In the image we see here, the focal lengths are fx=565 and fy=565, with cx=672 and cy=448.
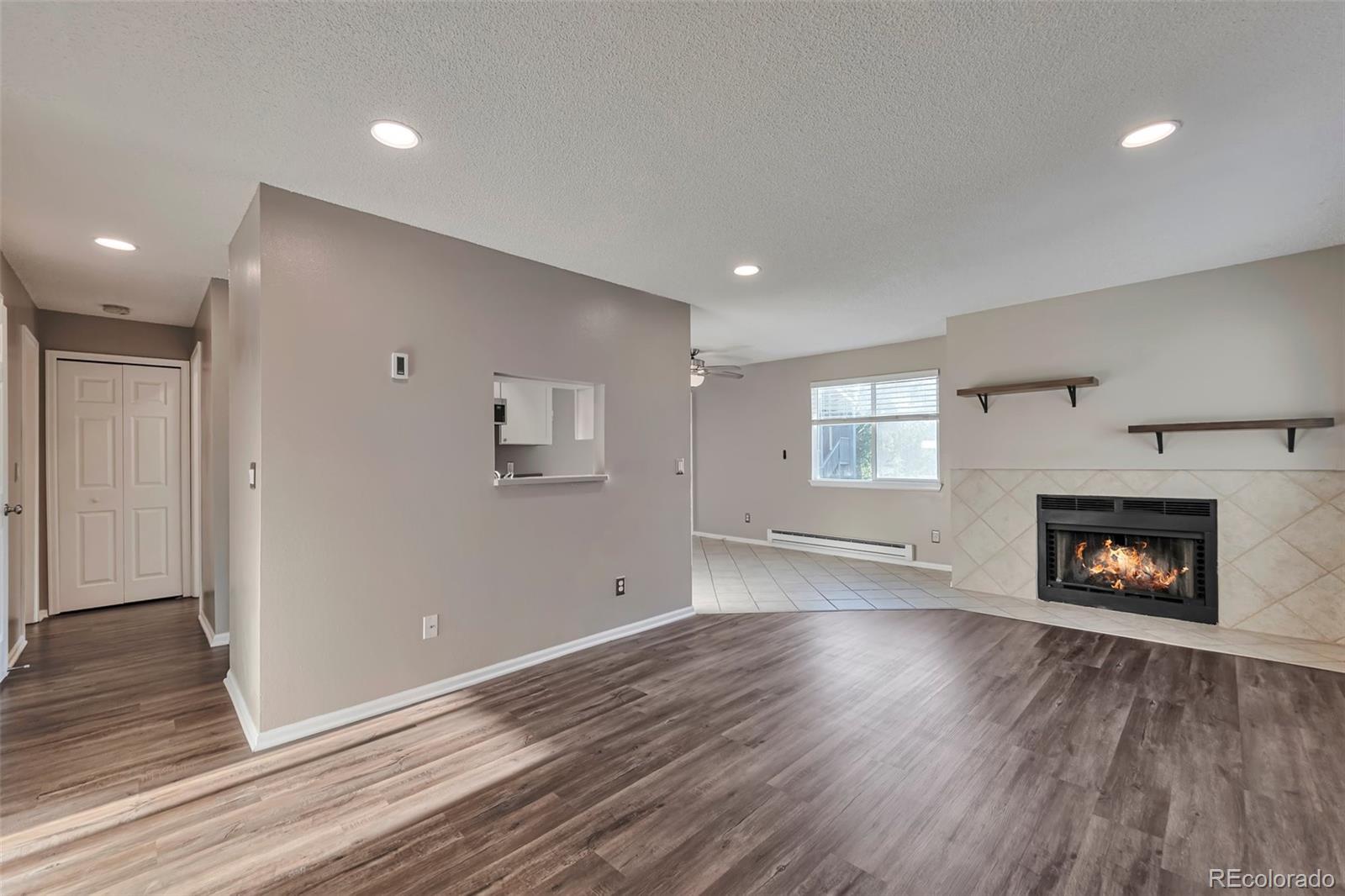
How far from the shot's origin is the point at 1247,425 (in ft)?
12.3

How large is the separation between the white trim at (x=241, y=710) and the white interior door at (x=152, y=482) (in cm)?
251

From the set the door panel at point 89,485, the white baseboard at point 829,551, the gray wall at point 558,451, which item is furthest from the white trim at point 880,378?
the door panel at point 89,485

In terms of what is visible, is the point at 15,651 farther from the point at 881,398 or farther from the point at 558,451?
the point at 881,398

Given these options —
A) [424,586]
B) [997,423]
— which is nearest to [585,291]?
[424,586]

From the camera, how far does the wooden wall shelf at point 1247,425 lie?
3533mm

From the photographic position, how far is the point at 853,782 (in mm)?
2143

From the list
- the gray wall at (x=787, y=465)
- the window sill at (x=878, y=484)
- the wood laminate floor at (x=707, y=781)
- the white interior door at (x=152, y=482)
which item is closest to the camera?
the wood laminate floor at (x=707, y=781)

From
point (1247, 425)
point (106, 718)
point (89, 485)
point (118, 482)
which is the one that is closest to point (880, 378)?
point (1247, 425)

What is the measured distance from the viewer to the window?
6051 mm

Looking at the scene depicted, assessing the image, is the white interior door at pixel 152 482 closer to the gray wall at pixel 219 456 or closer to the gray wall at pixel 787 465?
the gray wall at pixel 219 456

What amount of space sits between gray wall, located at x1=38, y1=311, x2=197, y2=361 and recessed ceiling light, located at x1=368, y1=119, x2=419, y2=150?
161 inches

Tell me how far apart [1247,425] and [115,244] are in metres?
6.95
